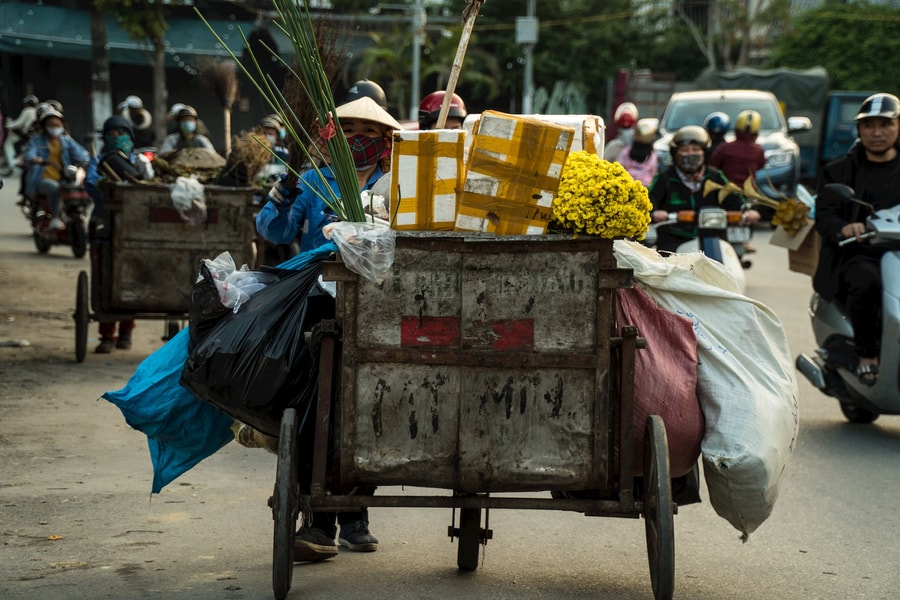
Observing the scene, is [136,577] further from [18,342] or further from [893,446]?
[18,342]

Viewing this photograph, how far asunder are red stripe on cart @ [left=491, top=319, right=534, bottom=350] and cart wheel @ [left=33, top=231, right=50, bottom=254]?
15176 mm

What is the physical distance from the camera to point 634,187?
14.6 feet

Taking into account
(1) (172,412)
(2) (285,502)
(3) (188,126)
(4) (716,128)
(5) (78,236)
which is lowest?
(5) (78,236)

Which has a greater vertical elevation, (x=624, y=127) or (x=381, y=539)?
(x=624, y=127)

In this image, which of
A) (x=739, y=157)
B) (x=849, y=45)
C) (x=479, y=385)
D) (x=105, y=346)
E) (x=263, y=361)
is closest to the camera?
(x=479, y=385)

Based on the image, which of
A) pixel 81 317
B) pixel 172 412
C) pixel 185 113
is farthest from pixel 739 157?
pixel 172 412

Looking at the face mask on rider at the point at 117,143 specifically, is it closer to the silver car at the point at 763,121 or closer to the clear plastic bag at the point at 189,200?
the clear plastic bag at the point at 189,200

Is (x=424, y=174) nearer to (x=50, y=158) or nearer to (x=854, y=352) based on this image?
(x=854, y=352)

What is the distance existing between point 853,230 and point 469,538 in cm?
389

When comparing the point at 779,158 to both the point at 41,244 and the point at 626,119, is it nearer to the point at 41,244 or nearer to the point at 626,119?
the point at 626,119

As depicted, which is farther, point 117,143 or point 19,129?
point 19,129

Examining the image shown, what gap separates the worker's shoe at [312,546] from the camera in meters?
5.25

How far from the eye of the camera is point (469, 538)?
5160mm

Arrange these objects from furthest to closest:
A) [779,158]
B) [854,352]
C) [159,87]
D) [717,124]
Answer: [159,87]
[779,158]
[717,124]
[854,352]
